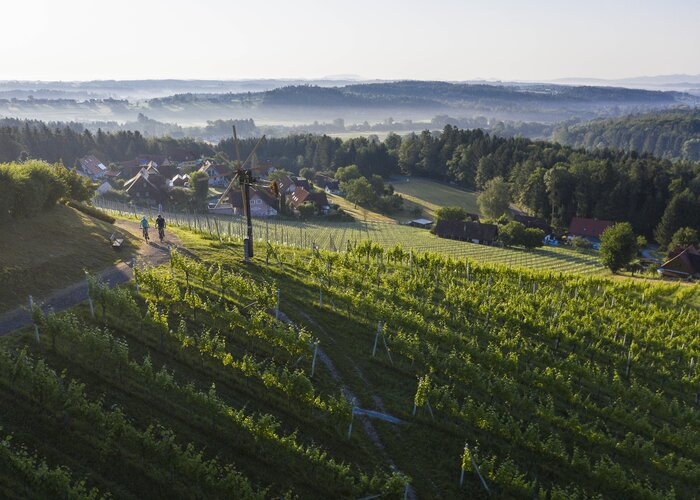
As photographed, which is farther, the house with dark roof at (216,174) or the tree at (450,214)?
the house with dark roof at (216,174)

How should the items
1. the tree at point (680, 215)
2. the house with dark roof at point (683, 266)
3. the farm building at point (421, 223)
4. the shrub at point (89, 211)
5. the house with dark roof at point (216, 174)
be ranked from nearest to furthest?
the shrub at point (89, 211)
the house with dark roof at point (683, 266)
the tree at point (680, 215)
the farm building at point (421, 223)
the house with dark roof at point (216, 174)

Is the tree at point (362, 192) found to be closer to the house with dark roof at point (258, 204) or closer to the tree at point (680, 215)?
the house with dark roof at point (258, 204)

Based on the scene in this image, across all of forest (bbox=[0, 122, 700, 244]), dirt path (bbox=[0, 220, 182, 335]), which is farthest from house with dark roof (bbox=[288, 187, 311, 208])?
dirt path (bbox=[0, 220, 182, 335])

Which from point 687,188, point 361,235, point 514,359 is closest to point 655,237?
point 687,188

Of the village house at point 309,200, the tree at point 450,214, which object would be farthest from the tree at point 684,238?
the village house at point 309,200

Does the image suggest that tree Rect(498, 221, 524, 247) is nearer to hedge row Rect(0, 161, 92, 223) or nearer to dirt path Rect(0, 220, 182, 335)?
dirt path Rect(0, 220, 182, 335)

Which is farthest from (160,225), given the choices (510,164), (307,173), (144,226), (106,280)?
(510,164)
